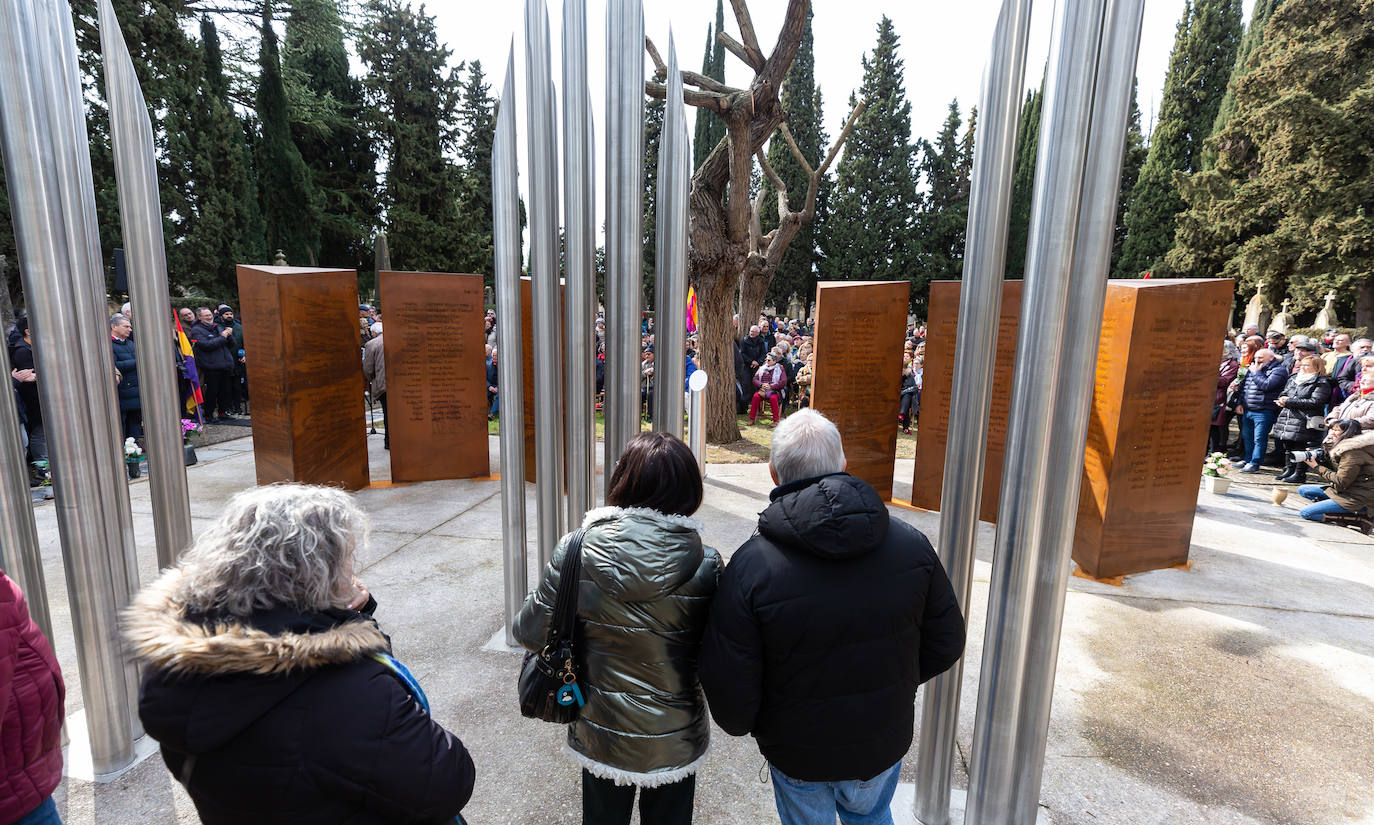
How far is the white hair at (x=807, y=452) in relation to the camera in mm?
1745

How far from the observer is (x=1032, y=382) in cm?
199

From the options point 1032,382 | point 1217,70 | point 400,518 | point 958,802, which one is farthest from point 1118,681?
point 1217,70

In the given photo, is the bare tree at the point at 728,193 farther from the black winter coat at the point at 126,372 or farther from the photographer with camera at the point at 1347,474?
the photographer with camera at the point at 1347,474

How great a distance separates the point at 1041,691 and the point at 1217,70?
32.6m

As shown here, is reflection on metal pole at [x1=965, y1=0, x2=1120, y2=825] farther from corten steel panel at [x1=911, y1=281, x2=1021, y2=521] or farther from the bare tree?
the bare tree

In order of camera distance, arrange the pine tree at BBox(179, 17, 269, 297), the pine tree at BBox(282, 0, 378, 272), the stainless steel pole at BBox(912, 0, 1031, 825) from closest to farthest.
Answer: the stainless steel pole at BBox(912, 0, 1031, 825), the pine tree at BBox(179, 17, 269, 297), the pine tree at BBox(282, 0, 378, 272)

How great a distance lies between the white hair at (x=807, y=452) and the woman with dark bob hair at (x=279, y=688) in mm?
1000

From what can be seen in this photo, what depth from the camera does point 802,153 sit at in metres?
25.4

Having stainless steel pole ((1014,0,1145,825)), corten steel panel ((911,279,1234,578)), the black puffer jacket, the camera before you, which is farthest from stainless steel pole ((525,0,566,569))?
the camera

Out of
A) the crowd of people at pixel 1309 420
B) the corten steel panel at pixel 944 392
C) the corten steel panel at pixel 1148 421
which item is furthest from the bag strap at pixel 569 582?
the crowd of people at pixel 1309 420

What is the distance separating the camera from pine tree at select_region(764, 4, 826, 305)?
26.9 m

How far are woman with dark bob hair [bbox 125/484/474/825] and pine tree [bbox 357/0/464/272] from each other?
1004 inches

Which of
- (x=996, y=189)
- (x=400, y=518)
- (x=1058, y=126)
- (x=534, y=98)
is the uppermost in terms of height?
(x=534, y=98)

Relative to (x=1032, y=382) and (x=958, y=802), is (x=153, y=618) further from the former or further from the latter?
(x=958, y=802)
